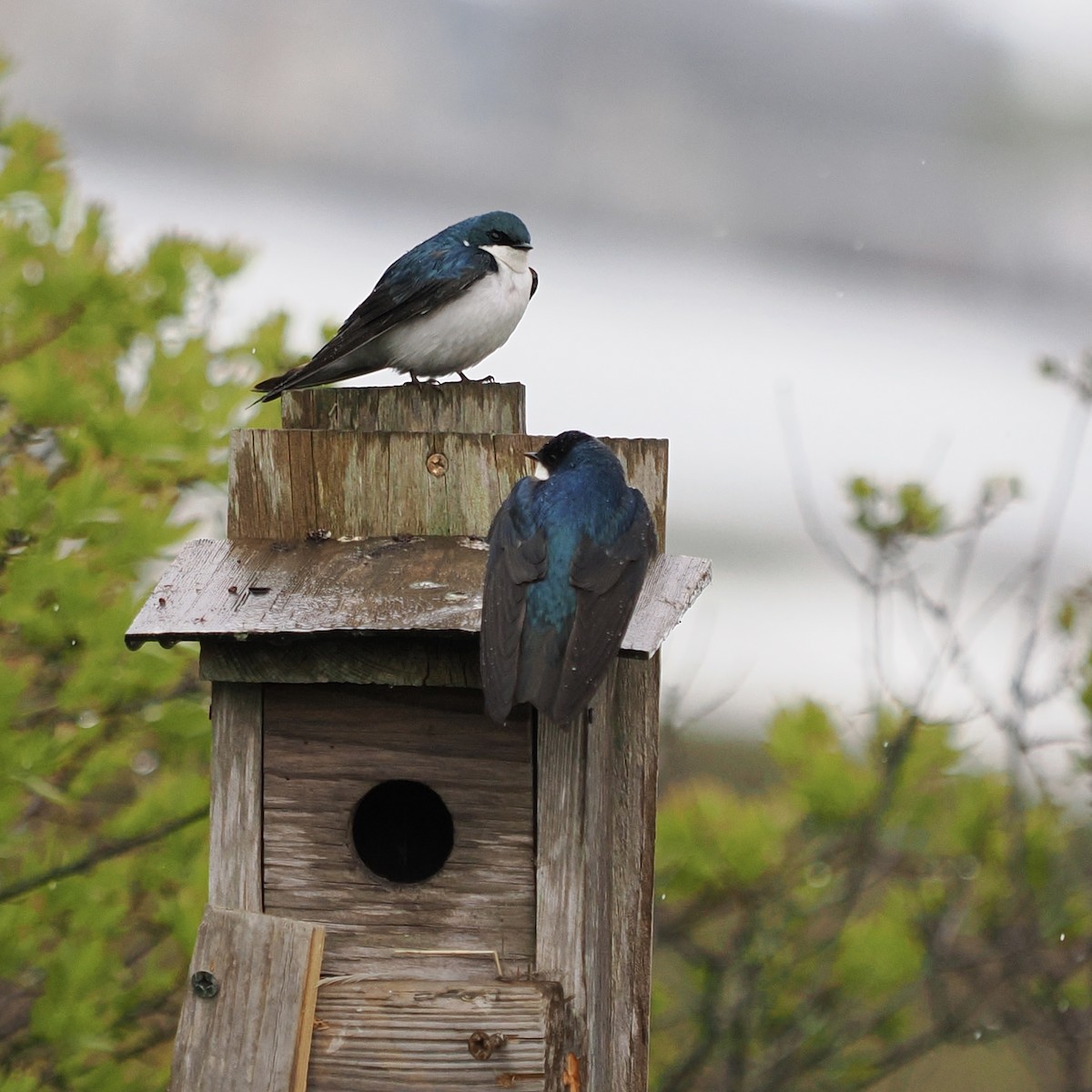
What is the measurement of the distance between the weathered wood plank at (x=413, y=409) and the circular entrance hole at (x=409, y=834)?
71cm

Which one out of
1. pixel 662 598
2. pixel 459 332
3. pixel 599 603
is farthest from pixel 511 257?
pixel 599 603

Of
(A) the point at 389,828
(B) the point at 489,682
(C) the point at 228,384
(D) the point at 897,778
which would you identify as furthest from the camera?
(D) the point at 897,778

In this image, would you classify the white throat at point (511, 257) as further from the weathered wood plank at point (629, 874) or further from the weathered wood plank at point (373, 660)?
the weathered wood plank at point (373, 660)

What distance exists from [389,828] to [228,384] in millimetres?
1152

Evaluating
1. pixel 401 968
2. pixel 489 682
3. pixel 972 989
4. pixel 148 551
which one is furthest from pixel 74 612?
pixel 972 989

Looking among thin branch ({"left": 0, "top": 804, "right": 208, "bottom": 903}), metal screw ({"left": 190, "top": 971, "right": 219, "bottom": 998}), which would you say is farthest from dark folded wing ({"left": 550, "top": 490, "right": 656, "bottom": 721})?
thin branch ({"left": 0, "top": 804, "right": 208, "bottom": 903})

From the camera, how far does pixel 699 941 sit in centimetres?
435

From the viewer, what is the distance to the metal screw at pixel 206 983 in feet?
7.55

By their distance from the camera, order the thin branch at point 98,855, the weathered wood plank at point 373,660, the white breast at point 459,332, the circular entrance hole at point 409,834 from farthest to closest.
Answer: the white breast at point 459,332 → the thin branch at point 98,855 → the circular entrance hole at point 409,834 → the weathered wood plank at point 373,660

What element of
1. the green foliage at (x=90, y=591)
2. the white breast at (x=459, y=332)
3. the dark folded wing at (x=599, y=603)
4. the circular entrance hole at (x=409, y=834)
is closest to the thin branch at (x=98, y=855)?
the green foliage at (x=90, y=591)

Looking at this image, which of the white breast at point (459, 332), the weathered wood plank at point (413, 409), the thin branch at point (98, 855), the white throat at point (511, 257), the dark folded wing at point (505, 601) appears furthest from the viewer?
the white throat at point (511, 257)

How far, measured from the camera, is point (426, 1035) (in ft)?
7.54

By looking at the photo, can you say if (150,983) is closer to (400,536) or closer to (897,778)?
(400,536)

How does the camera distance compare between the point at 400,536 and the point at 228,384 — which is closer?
the point at 400,536
